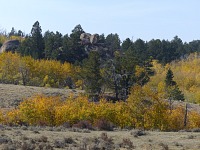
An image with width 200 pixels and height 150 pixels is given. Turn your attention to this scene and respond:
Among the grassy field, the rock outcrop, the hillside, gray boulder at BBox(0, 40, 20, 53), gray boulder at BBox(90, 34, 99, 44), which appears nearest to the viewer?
the grassy field

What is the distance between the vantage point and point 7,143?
87.2 feet

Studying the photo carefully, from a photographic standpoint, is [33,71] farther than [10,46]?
No

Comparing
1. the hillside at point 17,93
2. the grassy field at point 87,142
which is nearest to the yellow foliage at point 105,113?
the hillside at point 17,93

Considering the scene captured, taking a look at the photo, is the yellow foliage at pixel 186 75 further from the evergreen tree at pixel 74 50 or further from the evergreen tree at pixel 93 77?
the evergreen tree at pixel 93 77

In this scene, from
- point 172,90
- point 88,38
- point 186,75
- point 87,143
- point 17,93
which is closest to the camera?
Answer: point 87,143

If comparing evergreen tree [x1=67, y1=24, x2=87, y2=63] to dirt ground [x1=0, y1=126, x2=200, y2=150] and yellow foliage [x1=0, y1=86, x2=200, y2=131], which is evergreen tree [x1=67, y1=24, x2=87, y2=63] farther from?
dirt ground [x1=0, y1=126, x2=200, y2=150]

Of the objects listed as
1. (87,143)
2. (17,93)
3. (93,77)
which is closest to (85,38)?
(93,77)

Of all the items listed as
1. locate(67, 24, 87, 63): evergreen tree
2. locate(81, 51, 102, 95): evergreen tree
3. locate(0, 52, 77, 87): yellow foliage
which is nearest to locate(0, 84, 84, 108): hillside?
locate(81, 51, 102, 95): evergreen tree

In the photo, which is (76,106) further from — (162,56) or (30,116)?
(162,56)

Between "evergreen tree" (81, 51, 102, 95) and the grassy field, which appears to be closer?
the grassy field

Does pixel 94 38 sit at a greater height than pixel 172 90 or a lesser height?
greater

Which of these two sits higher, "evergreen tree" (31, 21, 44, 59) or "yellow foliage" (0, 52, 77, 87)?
"evergreen tree" (31, 21, 44, 59)

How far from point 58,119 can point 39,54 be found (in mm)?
74808

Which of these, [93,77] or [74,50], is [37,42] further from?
[93,77]
